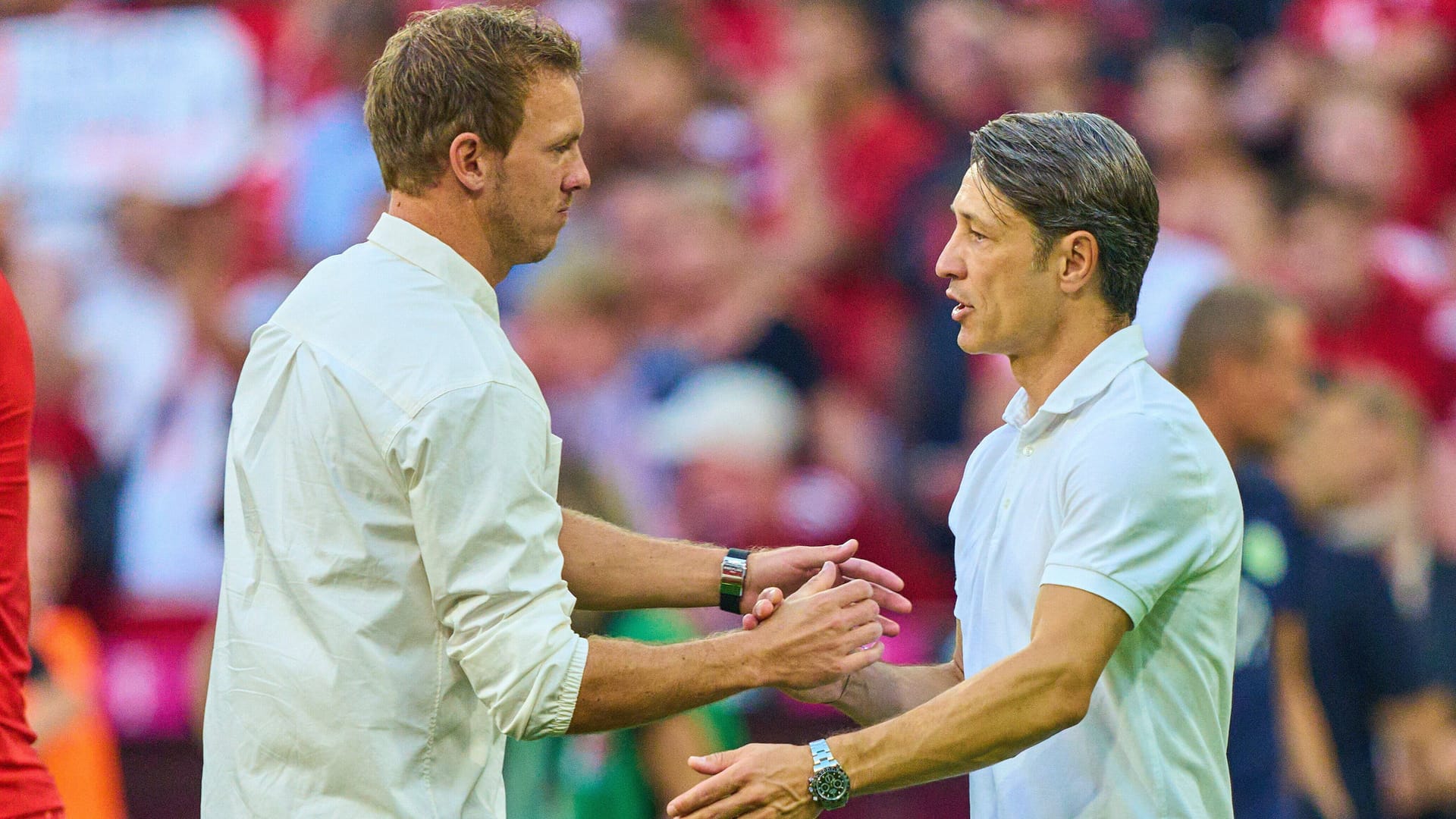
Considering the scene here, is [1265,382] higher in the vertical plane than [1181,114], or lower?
lower

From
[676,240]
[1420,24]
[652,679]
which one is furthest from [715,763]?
[1420,24]

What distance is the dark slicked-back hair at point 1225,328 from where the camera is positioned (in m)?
4.73

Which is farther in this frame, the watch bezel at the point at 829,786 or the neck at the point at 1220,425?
the neck at the point at 1220,425

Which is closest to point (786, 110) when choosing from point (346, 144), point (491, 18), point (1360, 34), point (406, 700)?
point (346, 144)

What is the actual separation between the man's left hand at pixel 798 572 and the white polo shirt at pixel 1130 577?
0.35 meters

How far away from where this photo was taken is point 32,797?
271 centimetres

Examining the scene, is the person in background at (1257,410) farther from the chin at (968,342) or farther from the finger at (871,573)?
the chin at (968,342)

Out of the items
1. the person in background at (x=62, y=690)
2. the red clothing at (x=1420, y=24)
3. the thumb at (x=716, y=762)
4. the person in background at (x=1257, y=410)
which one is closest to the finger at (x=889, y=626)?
the thumb at (x=716, y=762)

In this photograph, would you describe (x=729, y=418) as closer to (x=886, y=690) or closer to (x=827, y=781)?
(x=886, y=690)

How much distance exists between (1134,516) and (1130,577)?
93mm

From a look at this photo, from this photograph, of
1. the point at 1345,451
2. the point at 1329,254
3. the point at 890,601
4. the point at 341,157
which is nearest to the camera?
the point at 890,601

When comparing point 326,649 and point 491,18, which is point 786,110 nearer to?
point 491,18

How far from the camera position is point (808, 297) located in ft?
22.5

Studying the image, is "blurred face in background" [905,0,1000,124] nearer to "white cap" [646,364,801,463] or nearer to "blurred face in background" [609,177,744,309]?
"blurred face in background" [609,177,744,309]
